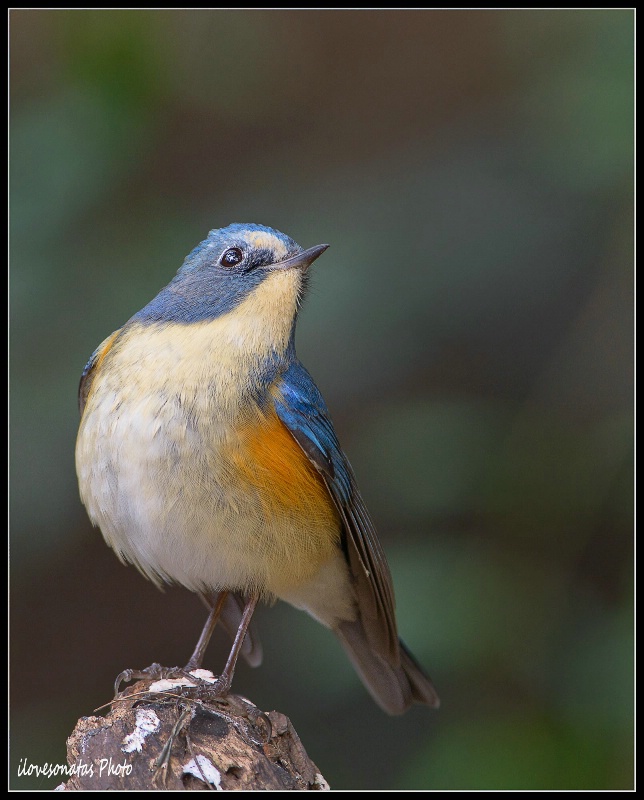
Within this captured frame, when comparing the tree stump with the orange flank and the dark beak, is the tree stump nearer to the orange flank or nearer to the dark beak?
the orange flank

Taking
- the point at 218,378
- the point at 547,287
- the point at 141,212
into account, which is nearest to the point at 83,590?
the point at 141,212

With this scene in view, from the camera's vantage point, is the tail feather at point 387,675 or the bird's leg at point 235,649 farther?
the tail feather at point 387,675

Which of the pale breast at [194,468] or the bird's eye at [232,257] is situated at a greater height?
the bird's eye at [232,257]

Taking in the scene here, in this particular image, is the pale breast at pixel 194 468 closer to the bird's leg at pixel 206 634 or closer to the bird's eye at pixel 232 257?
the bird's eye at pixel 232 257

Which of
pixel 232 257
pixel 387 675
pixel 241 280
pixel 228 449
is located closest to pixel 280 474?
pixel 228 449

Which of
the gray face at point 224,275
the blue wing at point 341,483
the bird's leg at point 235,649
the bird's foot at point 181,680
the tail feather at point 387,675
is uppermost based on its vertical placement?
the gray face at point 224,275

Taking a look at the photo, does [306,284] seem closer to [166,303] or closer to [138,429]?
[166,303]

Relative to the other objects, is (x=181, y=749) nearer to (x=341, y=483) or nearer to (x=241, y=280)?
(x=341, y=483)

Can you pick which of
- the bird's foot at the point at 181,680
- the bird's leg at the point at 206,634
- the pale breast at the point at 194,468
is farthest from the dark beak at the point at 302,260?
the bird's foot at the point at 181,680
